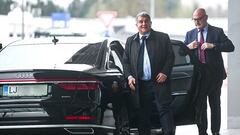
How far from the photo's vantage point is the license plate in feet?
22.6

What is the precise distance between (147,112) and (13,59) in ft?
5.73

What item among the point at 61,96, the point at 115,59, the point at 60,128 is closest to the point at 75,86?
the point at 61,96

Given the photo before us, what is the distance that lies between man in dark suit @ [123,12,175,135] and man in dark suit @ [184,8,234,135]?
2.92ft

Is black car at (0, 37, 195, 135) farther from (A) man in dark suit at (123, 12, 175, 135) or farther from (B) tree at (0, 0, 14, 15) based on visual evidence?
(B) tree at (0, 0, 14, 15)

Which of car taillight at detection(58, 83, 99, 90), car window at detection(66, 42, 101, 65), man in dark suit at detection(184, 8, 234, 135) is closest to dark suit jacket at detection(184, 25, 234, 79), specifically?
man in dark suit at detection(184, 8, 234, 135)

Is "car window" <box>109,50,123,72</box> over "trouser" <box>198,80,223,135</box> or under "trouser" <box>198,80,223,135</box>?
over

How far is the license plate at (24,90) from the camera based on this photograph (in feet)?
22.6

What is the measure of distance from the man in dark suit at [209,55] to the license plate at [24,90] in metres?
2.34

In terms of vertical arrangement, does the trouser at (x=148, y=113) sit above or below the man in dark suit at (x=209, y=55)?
below

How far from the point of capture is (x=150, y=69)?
24.8 feet

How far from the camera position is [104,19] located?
30.0m

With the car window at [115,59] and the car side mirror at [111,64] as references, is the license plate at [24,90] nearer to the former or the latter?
the car side mirror at [111,64]

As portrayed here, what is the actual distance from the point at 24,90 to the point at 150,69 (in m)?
1.55

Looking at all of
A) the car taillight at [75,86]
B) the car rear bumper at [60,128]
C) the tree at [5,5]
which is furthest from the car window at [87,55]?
the tree at [5,5]
